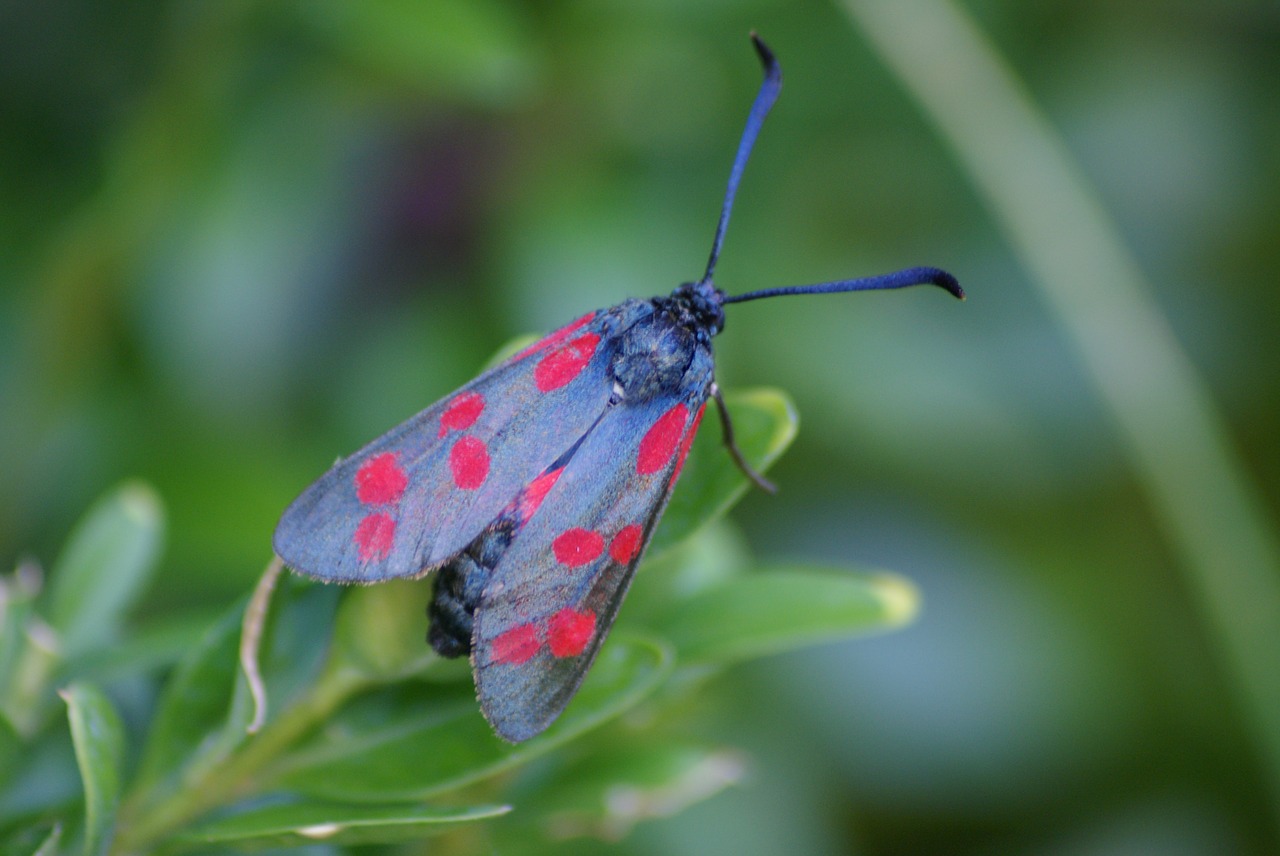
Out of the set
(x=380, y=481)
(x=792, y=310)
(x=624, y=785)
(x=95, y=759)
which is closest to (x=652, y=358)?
(x=380, y=481)

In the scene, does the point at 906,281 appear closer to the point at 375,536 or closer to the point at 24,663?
the point at 375,536

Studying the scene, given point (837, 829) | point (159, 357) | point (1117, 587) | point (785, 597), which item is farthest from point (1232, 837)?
point (159, 357)

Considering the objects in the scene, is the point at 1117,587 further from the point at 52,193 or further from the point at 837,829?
the point at 52,193

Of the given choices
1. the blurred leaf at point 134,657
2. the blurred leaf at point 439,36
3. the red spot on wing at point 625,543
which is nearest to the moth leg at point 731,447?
the red spot on wing at point 625,543

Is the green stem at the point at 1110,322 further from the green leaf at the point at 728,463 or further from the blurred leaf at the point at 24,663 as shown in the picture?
the blurred leaf at the point at 24,663

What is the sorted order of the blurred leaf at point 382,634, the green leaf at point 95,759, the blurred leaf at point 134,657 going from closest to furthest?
the green leaf at point 95,759 → the blurred leaf at point 382,634 → the blurred leaf at point 134,657

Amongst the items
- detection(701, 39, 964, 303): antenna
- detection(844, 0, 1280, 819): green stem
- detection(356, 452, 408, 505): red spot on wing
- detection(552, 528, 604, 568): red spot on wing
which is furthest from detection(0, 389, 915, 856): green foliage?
detection(844, 0, 1280, 819): green stem

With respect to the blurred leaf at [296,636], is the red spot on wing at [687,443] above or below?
above
